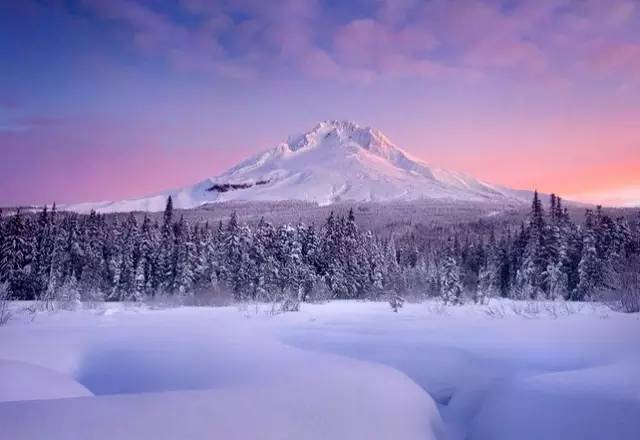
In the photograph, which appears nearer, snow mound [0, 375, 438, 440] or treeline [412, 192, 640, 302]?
snow mound [0, 375, 438, 440]

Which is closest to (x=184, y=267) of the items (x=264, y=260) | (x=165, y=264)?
(x=165, y=264)

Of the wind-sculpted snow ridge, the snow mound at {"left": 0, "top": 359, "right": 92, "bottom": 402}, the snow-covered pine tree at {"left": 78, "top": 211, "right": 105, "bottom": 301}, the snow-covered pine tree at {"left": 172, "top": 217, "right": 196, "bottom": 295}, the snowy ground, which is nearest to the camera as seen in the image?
the wind-sculpted snow ridge

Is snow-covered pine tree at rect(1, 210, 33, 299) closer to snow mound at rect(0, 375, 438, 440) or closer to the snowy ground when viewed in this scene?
the snowy ground

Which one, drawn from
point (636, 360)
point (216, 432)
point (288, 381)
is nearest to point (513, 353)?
point (636, 360)

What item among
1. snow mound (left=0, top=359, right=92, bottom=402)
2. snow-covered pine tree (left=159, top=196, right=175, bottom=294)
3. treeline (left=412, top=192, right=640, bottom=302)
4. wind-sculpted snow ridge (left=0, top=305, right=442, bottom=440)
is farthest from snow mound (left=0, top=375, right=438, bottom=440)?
snow-covered pine tree (left=159, top=196, right=175, bottom=294)

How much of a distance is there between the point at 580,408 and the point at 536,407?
17.8 inches

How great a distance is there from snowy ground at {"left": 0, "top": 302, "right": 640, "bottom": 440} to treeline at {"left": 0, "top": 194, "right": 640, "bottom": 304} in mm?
29688

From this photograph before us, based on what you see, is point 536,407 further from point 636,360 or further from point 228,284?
Result: point 228,284

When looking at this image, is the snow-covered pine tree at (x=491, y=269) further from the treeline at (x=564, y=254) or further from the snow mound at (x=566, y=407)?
the snow mound at (x=566, y=407)

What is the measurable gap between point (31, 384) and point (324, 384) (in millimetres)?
3305

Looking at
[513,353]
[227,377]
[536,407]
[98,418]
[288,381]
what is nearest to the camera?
[98,418]

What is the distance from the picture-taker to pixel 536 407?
190 inches

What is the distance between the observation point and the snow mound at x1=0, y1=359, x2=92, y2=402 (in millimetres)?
4750

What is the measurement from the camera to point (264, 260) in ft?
146
